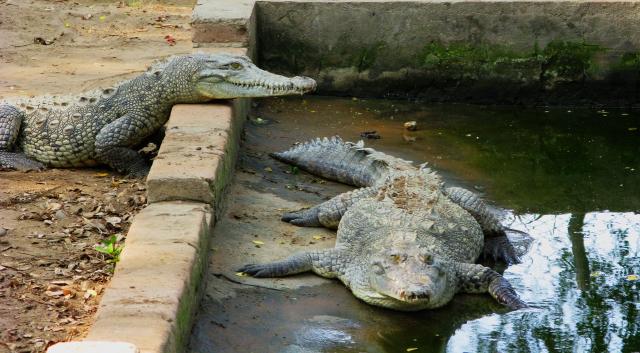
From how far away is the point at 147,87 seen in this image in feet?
23.0

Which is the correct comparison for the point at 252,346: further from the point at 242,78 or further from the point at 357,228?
the point at 242,78

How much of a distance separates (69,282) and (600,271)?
2.85 m

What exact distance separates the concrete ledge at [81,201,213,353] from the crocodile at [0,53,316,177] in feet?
5.48

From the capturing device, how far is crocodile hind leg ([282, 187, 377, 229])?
6066 mm

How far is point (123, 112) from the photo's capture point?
23.0 ft

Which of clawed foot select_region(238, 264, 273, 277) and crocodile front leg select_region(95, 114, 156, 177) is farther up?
crocodile front leg select_region(95, 114, 156, 177)

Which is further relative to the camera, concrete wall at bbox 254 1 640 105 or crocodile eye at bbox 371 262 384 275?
concrete wall at bbox 254 1 640 105

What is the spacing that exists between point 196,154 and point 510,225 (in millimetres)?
1975

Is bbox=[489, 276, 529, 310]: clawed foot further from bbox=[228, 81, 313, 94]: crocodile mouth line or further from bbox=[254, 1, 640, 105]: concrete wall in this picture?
bbox=[254, 1, 640, 105]: concrete wall

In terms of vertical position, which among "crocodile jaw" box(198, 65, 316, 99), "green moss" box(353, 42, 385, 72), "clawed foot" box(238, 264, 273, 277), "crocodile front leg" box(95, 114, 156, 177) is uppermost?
"green moss" box(353, 42, 385, 72)

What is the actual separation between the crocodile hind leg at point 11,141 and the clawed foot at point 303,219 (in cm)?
195

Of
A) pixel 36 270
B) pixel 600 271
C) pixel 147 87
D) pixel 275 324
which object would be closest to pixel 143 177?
pixel 147 87

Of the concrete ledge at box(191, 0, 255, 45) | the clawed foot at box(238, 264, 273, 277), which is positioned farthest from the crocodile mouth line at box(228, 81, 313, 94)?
the clawed foot at box(238, 264, 273, 277)

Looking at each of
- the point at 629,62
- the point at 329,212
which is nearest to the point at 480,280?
the point at 329,212
